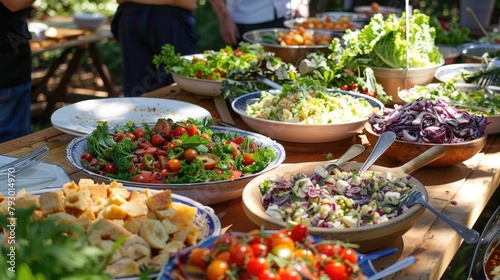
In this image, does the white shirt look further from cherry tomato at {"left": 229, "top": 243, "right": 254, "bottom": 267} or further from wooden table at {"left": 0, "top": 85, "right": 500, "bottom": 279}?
cherry tomato at {"left": 229, "top": 243, "right": 254, "bottom": 267}

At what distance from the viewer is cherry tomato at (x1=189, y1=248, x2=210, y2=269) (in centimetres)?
113

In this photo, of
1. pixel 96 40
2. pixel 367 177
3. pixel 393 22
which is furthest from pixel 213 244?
pixel 96 40

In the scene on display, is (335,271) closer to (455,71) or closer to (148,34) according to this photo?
(455,71)

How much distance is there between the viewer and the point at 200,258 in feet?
3.72

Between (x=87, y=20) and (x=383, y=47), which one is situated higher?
(x=383, y=47)

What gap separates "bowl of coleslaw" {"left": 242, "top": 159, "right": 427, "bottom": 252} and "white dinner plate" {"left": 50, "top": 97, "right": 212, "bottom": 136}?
2.48 ft

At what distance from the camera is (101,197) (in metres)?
1.47

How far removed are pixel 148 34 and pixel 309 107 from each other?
2005 mm

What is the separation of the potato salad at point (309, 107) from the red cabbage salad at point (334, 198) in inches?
21.9

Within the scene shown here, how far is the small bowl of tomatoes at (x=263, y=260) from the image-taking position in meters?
1.10

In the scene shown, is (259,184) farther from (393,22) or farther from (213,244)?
(393,22)

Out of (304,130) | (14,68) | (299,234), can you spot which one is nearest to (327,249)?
(299,234)

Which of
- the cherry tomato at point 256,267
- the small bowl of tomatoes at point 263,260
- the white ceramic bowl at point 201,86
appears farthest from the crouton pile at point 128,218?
the white ceramic bowl at point 201,86

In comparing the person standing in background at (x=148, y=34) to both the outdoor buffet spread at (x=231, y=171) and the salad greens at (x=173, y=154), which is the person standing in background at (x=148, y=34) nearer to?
the outdoor buffet spread at (x=231, y=171)
